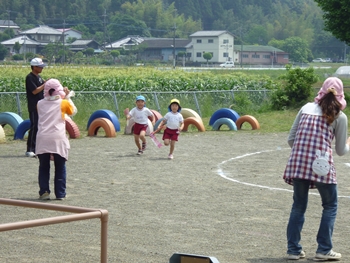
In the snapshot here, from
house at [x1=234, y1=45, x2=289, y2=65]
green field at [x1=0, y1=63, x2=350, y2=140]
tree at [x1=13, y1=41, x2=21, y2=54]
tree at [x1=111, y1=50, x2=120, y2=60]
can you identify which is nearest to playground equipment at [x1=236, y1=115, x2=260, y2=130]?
green field at [x1=0, y1=63, x2=350, y2=140]

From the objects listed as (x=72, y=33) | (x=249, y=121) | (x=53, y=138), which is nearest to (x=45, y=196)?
(x=53, y=138)

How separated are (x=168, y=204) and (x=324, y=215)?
327 cm

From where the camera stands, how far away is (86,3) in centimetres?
15050

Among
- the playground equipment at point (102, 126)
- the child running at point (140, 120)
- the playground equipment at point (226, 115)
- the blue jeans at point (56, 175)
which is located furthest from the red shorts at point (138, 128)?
the playground equipment at point (226, 115)

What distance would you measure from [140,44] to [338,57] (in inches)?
1685

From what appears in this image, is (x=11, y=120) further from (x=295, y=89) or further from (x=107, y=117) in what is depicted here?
(x=295, y=89)

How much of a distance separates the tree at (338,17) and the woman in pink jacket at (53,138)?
23805mm

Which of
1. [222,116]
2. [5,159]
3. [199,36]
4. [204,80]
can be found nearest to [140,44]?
[199,36]

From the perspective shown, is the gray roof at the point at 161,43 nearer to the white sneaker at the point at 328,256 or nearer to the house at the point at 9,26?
the house at the point at 9,26

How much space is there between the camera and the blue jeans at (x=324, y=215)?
7254mm

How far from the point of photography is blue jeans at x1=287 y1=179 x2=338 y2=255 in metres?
7.25

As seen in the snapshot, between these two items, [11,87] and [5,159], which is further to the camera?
[11,87]

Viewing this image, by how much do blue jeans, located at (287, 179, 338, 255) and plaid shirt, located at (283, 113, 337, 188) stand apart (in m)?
0.09

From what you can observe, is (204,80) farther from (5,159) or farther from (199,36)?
(199,36)
